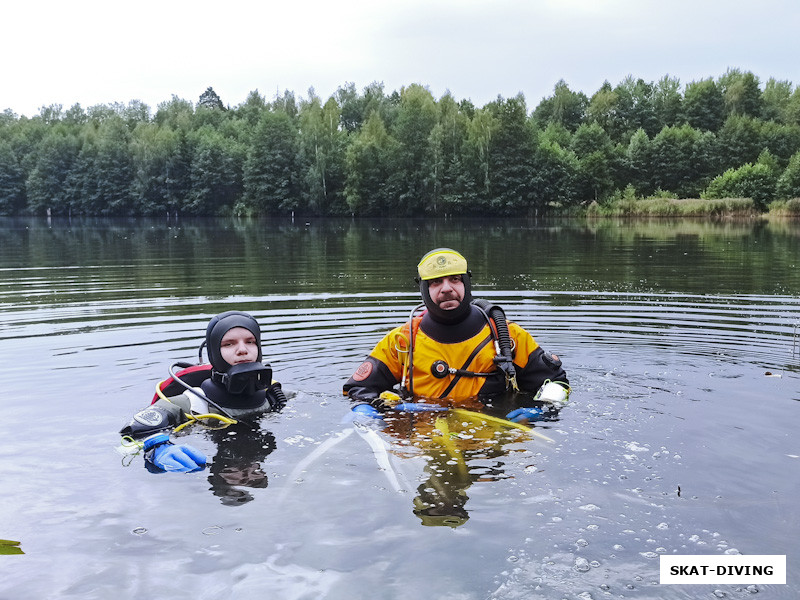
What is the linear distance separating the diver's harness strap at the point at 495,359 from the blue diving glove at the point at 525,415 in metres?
0.45

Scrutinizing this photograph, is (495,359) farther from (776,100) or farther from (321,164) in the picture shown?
(776,100)

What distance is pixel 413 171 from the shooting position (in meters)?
74.1

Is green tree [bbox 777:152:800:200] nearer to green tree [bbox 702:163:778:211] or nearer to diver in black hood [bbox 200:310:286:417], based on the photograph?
green tree [bbox 702:163:778:211]

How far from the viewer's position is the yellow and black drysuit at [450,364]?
22.4 ft

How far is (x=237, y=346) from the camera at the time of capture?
6.21 meters

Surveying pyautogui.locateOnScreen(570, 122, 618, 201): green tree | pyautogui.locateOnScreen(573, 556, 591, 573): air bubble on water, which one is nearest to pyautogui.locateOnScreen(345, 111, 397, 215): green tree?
pyautogui.locateOnScreen(570, 122, 618, 201): green tree

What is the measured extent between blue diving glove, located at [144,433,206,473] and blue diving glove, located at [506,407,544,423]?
248 cm

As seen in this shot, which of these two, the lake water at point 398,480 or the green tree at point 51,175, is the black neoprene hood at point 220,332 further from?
the green tree at point 51,175

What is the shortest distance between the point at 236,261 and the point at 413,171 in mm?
52080

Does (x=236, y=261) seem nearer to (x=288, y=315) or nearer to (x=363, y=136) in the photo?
(x=288, y=315)

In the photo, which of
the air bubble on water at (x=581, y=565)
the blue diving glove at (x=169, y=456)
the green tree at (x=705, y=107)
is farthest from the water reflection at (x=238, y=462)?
the green tree at (x=705, y=107)

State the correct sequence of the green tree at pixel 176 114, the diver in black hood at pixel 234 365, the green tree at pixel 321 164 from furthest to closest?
the green tree at pixel 176 114
the green tree at pixel 321 164
the diver in black hood at pixel 234 365

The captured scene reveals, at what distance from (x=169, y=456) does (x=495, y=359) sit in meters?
2.89

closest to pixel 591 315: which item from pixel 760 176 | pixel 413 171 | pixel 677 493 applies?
pixel 677 493
